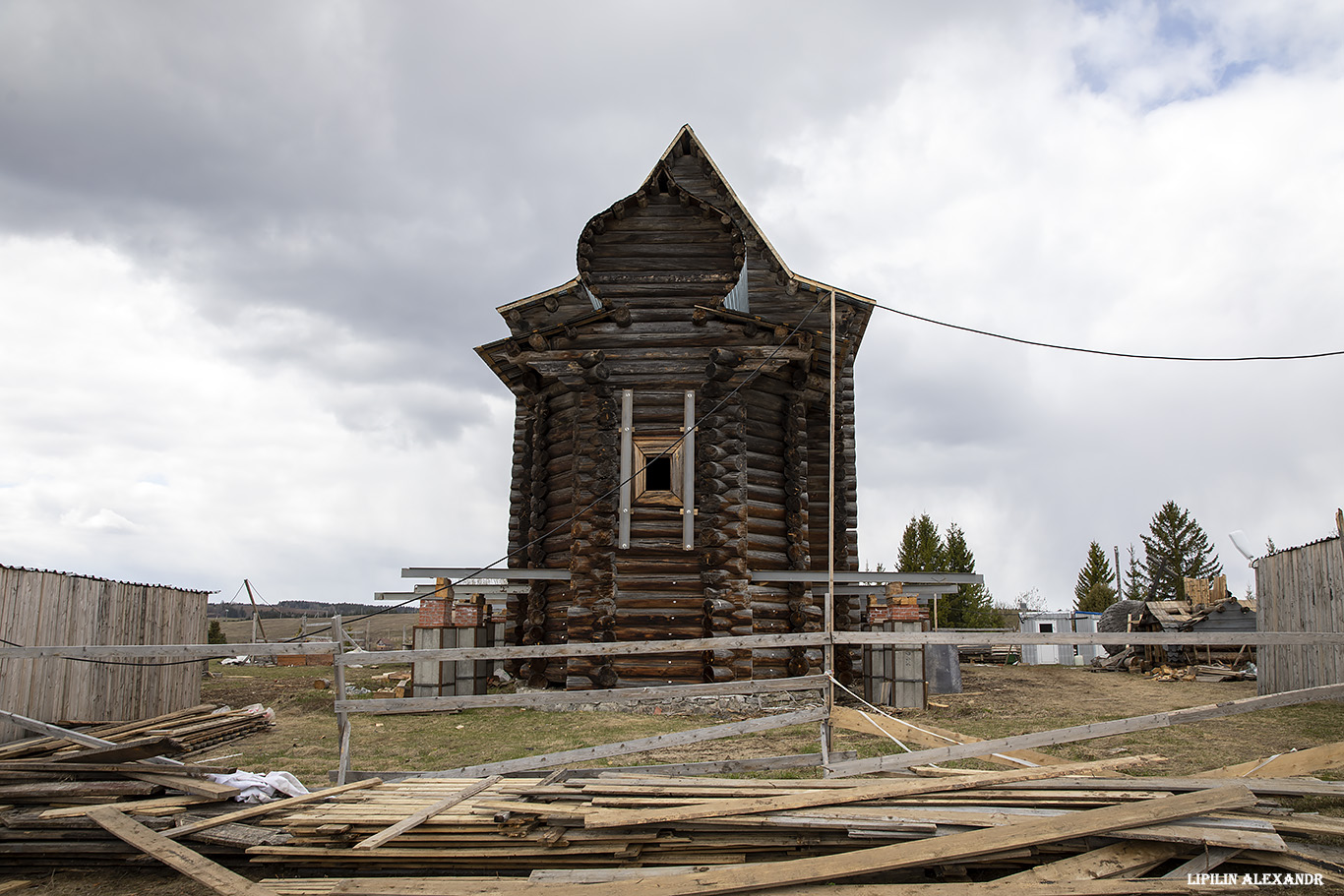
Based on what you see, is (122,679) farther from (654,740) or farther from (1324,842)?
(1324,842)

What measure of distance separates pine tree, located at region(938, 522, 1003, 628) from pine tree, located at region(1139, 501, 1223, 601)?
1539cm

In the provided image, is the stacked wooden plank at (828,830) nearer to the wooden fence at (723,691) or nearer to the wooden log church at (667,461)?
the wooden fence at (723,691)

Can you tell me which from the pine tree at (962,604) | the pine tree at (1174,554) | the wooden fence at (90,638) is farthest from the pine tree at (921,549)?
the wooden fence at (90,638)

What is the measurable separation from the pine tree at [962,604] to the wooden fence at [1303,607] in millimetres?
38465

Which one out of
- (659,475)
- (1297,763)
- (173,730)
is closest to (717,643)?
(1297,763)

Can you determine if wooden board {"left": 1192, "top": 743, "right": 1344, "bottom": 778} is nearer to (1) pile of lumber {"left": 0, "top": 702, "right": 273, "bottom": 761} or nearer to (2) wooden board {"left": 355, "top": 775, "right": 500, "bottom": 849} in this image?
(2) wooden board {"left": 355, "top": 775, "right": 500, "bottom": 849}

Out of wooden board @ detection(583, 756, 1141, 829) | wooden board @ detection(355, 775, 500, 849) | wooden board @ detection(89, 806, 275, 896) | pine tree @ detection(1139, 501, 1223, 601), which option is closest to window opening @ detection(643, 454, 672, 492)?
wooden board @ detection(355, 775, 500, 849)

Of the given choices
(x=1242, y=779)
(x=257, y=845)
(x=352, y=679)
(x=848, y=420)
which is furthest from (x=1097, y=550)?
(x=257, y=845)

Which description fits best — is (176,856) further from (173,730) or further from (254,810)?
(173,730)

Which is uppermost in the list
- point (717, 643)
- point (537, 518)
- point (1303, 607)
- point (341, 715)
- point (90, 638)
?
point (537, 518)

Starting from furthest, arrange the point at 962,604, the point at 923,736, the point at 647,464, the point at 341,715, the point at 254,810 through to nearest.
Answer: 1. the point at 962,604
2. the point at 647,464
3. the point at 923,736
4. the point at 341,715
5. the point at 254,810

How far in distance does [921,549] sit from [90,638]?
53955 mm

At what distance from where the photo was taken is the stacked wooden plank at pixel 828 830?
545 centimetres

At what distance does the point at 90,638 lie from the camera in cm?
1179
